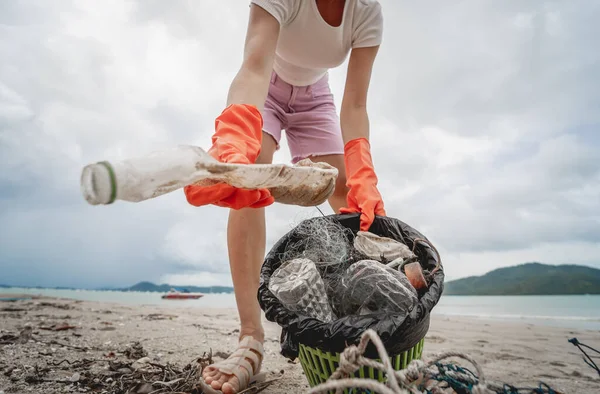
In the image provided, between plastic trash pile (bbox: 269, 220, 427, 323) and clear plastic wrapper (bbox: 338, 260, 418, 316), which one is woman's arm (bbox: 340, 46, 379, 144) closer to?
plastic trash pile (bbox: 269, 220, 427, 323)

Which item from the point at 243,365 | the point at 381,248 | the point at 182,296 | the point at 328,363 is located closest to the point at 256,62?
the point at 381,248

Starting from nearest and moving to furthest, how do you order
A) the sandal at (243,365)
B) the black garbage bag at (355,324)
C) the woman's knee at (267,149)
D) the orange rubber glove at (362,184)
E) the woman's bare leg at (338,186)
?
the black garbage bag at (355,324)
the sandal at (243,365)
the orange rubber glove at (362,184)
the woman's knee at (267,149)
the woman's bare leg at (338,186)

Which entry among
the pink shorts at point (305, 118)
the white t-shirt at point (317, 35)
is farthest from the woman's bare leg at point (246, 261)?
the white t-shirt at point (317, 35)

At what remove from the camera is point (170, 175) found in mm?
836

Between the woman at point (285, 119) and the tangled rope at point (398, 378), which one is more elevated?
the woman at point (285, 119)

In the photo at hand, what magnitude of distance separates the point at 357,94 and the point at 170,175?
66.2 inches

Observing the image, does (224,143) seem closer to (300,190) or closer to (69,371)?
(300,190)

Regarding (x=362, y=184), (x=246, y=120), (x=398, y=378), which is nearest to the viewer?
(x=398, y=378)

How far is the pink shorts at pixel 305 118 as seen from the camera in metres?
2.33

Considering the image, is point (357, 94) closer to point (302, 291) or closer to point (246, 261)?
point (246, 261)

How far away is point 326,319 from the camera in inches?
48.2

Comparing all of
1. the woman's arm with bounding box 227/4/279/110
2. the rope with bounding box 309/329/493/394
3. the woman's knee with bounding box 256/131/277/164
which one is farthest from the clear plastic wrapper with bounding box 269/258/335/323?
the woman's knee with bounding box 256/131/277/164

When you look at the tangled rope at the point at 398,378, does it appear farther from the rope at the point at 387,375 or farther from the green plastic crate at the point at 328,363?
the green plastic crate at the point at 328,363

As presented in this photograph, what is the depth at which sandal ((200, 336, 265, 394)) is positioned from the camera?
1591 mm
